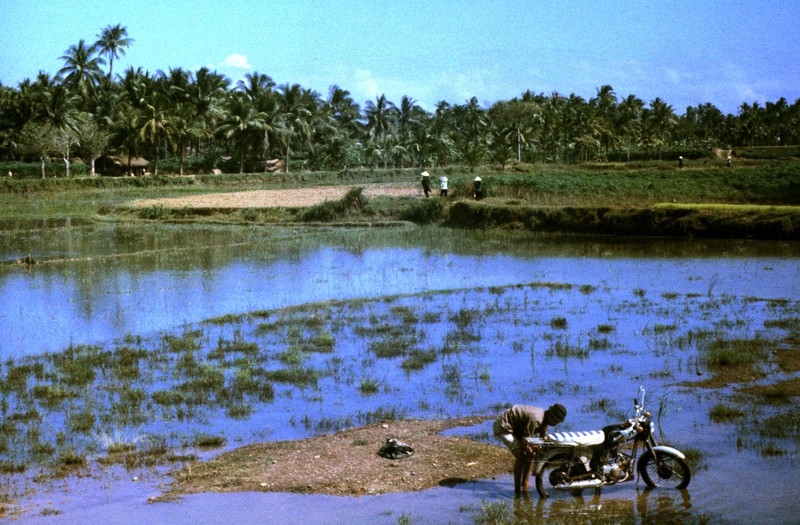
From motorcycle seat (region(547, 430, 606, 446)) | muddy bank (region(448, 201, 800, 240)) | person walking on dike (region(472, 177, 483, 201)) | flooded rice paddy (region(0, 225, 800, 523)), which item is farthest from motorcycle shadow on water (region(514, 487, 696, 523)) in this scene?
person walking on dike (region(472, 177, 483, 201))

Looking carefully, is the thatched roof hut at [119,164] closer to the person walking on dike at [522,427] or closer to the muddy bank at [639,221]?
the muddy bank at [639,221]

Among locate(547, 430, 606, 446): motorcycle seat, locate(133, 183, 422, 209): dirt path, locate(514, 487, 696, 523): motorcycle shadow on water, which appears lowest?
locate(514, 487, 696, 523): motorcycle shadow on water

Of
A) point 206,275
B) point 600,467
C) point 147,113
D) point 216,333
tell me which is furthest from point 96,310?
point 147,113

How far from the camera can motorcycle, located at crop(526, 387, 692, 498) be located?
6.31m

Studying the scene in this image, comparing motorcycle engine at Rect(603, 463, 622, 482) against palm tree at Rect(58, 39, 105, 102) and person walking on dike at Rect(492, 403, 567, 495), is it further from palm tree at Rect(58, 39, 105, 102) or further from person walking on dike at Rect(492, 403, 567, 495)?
palm tree at Rect(58, 39, 105, 102)

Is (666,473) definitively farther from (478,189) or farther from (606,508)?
(478,189)

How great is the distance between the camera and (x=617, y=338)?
11930 millimetres

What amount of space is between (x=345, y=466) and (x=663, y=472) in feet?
8.16

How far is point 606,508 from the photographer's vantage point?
6.41 metres

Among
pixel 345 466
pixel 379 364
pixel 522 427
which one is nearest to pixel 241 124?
pixel 379 364

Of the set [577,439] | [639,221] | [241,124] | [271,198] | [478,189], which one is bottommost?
[577,439]

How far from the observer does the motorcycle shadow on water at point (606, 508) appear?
6184 millimetres

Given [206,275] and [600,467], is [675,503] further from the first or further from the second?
[206,275]

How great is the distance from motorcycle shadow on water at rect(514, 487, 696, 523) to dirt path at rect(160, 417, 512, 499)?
2.48ft
